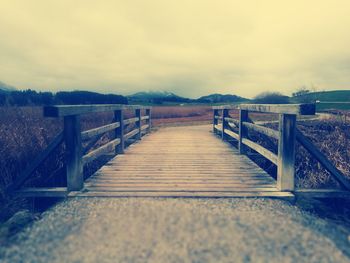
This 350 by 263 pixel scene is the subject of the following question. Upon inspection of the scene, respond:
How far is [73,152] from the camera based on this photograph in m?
4.16

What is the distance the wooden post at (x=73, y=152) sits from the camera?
411 cm

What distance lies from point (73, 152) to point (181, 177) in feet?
6.03

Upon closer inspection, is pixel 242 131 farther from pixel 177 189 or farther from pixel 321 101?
pixel 321 101

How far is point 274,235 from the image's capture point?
2795mm

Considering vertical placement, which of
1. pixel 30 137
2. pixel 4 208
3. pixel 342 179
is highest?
pixel 30 137

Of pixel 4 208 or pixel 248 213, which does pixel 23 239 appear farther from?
pixel 248 213

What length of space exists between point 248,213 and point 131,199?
1521mm

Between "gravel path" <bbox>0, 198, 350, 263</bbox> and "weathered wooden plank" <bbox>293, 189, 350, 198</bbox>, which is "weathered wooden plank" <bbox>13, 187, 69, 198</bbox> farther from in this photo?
"weathered wooden plank" <bbox>293, 189, 350, 198</bbox>

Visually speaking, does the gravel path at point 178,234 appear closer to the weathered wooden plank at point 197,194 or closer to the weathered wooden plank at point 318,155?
the weathered wooden plank at point 197,194

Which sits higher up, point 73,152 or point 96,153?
point 73,152

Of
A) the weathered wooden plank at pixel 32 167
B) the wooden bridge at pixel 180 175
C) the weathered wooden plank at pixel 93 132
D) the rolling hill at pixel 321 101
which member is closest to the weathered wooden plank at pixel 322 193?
the wooden bridge at pixel 180 175

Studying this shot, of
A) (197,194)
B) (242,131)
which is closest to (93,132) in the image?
(197,194)

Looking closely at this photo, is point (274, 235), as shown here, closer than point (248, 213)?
Yes

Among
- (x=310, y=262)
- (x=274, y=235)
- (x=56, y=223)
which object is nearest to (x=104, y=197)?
(x=56, y=223)
